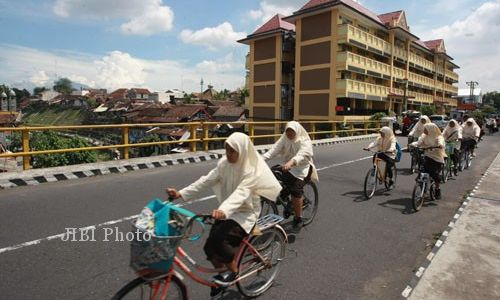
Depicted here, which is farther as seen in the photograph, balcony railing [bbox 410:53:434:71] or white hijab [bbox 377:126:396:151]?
balcony railing [bbox 410:53:434:71]

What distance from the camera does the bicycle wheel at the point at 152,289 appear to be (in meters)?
2.44

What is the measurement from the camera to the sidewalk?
3.69 m

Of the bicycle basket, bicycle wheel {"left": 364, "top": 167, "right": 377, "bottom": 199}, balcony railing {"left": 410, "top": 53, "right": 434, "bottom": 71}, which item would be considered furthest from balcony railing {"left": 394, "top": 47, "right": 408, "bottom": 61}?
the bicycle basket

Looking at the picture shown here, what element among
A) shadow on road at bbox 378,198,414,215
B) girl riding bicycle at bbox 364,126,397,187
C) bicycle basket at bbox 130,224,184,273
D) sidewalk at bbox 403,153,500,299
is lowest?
sidewalk at bbox 403,153,500,299

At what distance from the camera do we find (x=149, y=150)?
23609mm

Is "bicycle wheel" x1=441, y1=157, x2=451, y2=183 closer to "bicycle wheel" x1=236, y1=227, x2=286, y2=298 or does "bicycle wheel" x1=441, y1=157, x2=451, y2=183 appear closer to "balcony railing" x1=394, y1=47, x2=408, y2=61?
"bicycle wheel" x1=236, y1=227, x2=286, y2=298

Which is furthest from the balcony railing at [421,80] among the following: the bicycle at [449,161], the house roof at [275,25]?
the bicycle at [449,161]

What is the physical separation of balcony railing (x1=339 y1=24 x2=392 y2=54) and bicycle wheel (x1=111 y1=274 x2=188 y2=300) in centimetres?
Result: 3142

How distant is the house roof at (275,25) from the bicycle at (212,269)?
1402 inches

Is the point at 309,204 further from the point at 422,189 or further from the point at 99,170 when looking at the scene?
the point at 99,170

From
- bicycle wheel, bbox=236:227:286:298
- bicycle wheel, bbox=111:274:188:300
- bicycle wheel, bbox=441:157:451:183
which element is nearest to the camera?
bicycle wheel, bbox=111:274:188:300

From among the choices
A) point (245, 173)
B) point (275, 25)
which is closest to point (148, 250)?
point (245, 173)

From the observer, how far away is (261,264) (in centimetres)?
348

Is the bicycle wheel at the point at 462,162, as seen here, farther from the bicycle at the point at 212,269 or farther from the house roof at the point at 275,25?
the house roof at the point at 275,25
